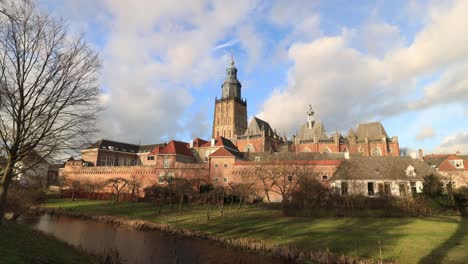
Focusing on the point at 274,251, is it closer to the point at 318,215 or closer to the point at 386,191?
the point at 318,215

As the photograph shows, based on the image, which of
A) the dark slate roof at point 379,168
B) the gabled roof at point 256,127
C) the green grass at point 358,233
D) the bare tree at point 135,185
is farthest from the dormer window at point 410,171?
Result: the bare tree at point 135,185

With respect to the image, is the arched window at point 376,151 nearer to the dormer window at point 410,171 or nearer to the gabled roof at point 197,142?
the dormer window at point 410,171

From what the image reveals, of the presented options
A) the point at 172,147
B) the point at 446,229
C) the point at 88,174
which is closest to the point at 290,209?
the point at 446,229

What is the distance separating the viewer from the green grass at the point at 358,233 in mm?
13391

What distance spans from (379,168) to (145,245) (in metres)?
31.4

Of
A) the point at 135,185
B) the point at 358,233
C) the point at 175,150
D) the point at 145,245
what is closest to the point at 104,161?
the point at 175,150

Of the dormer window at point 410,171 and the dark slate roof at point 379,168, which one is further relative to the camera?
the dormer window at point 410,171

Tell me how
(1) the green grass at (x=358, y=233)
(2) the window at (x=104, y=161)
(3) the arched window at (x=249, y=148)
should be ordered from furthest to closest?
1. (3) the arched window at (x=249, y=148)
2. (2) the window at (x=104, y=161)
3. (1) the green grass at (x=358, y=233)

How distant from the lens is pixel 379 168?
1489 inches

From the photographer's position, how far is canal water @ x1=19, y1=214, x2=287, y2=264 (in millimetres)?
15150

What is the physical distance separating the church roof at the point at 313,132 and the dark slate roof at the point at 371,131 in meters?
7.55

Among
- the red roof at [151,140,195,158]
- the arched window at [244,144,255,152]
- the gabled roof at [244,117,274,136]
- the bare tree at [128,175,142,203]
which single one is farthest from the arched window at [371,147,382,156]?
the bare tree at [128,175,142,203]

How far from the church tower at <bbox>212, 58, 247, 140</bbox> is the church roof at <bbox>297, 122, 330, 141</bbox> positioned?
21.2m

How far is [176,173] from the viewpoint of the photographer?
150ft
